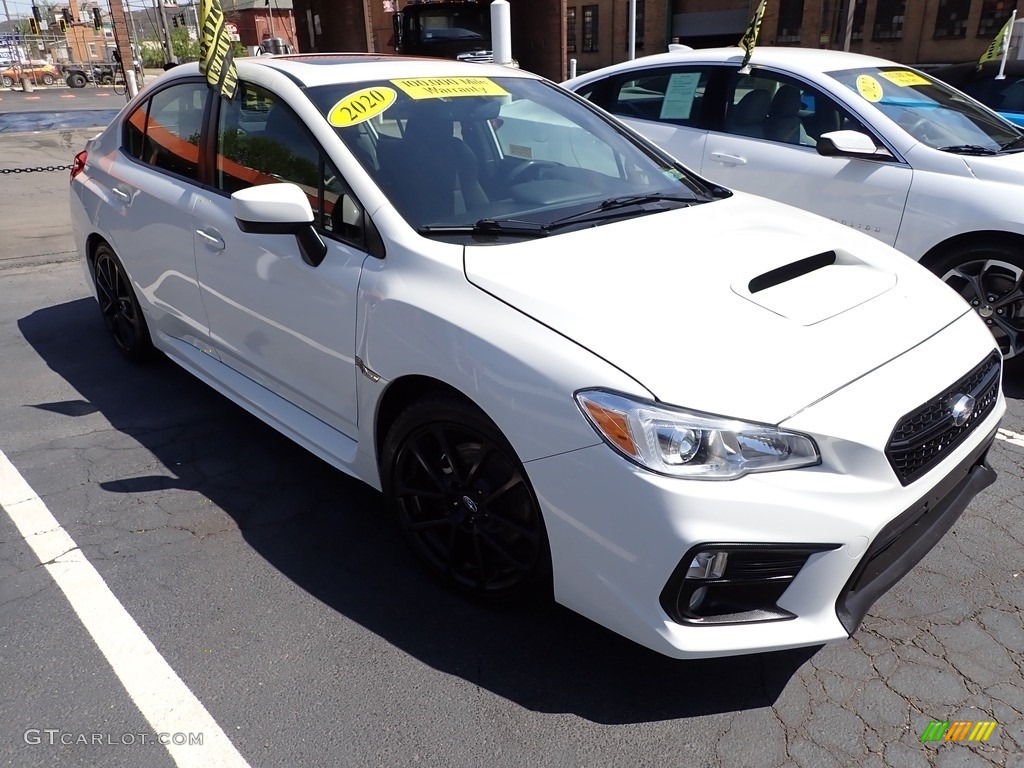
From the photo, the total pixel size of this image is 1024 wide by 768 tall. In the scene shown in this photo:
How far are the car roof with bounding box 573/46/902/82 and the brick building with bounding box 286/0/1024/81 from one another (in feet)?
46.9

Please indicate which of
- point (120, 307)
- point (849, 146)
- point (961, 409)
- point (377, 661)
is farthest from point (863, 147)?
point (120, 307)

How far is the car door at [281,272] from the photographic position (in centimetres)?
285

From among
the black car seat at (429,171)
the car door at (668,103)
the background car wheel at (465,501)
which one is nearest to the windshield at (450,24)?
the car door at (668,103)

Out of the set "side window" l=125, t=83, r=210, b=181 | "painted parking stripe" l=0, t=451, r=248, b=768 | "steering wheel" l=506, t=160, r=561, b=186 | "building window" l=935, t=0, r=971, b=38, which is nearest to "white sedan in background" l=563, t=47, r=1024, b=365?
"steering wheel" l=506, t=160, r=561, b=186

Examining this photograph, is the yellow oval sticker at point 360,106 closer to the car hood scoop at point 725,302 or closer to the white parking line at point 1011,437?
the car hood scoop at point 725,302

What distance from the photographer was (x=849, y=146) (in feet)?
14.7

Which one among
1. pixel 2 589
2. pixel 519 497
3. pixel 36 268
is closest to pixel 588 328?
pixel 519 497

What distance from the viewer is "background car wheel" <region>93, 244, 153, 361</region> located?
4.50m

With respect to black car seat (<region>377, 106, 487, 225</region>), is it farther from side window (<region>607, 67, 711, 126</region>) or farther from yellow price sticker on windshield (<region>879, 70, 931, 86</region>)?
yellow price sticker on windshield (<region>879, 70, 931, 86</region>)

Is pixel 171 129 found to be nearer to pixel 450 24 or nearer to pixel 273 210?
pixel 273 210

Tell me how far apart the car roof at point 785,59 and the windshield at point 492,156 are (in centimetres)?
199

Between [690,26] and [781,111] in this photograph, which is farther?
[690,26]

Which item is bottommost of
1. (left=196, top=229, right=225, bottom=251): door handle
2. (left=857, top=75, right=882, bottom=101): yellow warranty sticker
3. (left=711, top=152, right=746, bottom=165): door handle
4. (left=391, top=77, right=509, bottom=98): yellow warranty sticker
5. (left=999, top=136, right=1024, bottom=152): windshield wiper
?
(left=711, top=152, right=746, bottom=165): door handle

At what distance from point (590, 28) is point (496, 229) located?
42.2 metres
